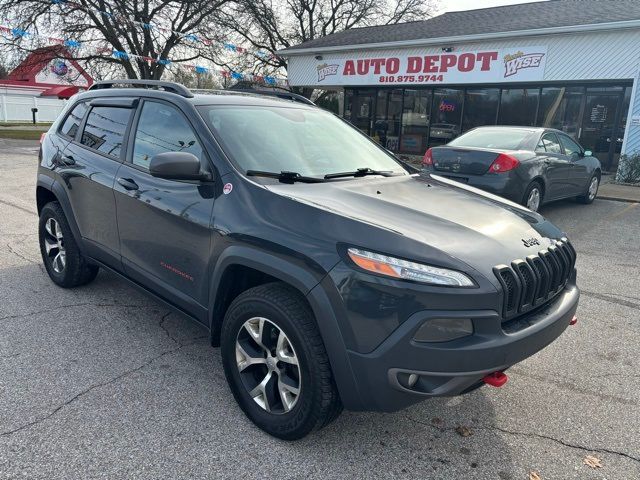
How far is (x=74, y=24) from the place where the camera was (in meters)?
23.3

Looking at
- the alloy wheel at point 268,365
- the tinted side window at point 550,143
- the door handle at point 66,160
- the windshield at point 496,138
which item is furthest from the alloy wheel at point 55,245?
the tinted side window at point 550,143

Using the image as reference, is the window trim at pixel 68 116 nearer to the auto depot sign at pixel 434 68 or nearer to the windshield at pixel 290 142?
the windshield at pixel 290 142

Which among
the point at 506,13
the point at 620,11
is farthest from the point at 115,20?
the point at 620,11

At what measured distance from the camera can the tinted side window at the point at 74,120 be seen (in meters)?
4.42

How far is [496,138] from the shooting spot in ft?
27.7

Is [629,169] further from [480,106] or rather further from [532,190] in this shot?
[532,190]

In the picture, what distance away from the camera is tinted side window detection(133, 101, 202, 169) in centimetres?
322

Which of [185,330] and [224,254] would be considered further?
[185,330]

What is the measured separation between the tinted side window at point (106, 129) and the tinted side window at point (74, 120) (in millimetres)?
183

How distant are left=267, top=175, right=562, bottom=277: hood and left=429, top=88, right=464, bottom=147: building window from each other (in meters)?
15.7

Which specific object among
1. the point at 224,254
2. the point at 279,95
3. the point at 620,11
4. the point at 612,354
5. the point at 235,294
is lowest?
the point at 612,354

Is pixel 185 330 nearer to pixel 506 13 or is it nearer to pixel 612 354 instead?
pixel 612 354

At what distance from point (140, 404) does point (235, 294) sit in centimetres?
83

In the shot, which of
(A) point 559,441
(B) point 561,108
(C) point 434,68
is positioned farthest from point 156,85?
(C) point 434,68
